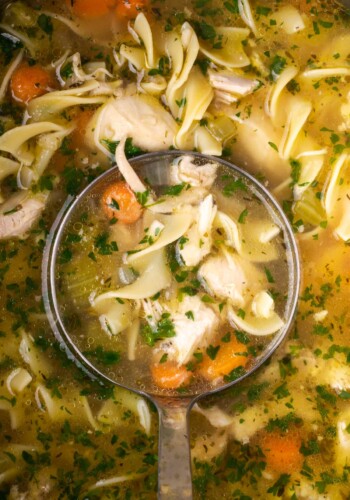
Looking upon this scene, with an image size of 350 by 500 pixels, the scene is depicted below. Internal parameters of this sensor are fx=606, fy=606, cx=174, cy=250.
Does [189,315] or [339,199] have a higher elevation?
[339,199]

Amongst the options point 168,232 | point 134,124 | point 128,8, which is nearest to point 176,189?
point 168,232

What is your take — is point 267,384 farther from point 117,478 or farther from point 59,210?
point 59,210

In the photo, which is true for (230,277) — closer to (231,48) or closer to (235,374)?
(235,374)

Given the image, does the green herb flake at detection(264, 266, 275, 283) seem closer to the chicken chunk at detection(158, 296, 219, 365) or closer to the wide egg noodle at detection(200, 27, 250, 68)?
the chicken chunk at detection(158, 296, 219, 365)

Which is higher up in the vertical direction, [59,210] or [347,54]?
[347,54]

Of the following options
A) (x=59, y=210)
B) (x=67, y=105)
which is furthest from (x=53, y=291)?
(x=67, y=105)

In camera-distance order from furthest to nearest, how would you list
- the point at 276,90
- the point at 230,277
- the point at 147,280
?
the point at 276,90, the point at 230,277, the point at 147,280

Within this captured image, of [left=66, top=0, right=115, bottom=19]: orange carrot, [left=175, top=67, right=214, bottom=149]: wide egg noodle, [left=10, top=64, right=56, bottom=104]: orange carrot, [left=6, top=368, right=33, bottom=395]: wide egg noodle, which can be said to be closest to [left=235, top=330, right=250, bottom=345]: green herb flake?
[left=175, top=67, right=214, bottom=149]: wide egg noodle
